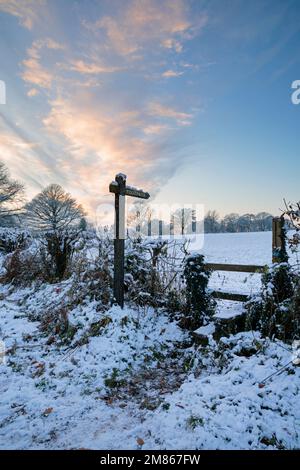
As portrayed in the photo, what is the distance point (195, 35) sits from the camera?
19.8 ft

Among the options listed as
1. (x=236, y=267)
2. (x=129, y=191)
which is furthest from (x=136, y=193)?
(x=236, y=267)

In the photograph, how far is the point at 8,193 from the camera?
3030 cm

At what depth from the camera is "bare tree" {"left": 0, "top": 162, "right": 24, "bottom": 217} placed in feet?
98.1

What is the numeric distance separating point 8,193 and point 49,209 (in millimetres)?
7130

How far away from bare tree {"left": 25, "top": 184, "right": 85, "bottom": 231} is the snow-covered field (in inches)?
1323

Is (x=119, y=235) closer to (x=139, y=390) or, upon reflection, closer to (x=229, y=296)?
(x=229, y=296)

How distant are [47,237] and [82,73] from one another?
4.83 meters

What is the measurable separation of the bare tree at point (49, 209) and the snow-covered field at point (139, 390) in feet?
110

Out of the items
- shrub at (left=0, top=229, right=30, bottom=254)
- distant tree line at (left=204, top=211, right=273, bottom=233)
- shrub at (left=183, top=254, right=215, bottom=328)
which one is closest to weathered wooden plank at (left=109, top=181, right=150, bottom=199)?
shrub at (left=183, top=254, right=215, bottom=328)

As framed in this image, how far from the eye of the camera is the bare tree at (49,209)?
36688mm

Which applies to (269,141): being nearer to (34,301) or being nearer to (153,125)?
(153,125)

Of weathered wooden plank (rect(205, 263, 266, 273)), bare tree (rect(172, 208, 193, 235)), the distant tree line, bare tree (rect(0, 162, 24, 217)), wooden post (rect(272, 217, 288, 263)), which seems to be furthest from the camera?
the distant tree line

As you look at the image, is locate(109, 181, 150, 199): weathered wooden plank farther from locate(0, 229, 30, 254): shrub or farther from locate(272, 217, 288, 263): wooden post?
locate(0, 229, 30, 254): shrub
